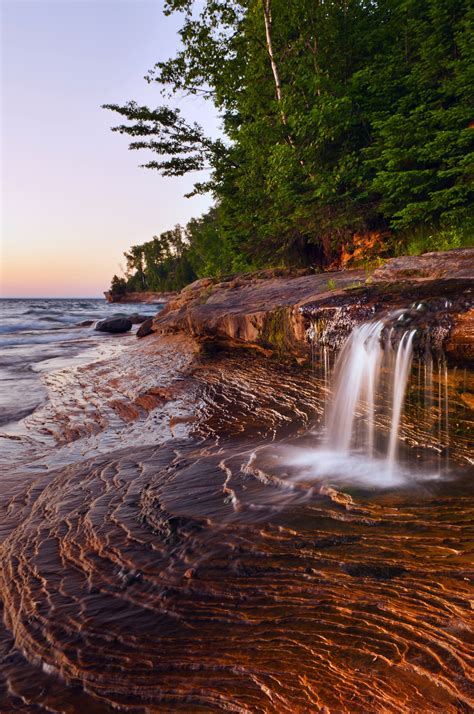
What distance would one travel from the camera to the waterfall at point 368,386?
4.84 metres

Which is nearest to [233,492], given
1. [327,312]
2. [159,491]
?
[159,491]

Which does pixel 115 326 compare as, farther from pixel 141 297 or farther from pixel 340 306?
pixel 141 297

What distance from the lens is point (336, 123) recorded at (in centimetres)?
1148

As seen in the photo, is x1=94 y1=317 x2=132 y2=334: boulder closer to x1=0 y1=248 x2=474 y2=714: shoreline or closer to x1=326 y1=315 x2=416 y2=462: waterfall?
x1=0 y1=248 x2=474 y2=714: shoreline

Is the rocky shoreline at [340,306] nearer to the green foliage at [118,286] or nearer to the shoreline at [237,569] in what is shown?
the shoreline at [237,569]

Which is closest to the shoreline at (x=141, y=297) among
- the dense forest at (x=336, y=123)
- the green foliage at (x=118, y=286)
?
the green foliage at (x=118, y=286)

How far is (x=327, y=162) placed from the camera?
1223cm

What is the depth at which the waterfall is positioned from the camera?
4.84m

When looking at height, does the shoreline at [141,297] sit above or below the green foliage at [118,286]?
below

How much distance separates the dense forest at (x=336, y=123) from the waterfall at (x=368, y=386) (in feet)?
17.4

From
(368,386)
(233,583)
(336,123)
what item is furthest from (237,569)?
(336,123)

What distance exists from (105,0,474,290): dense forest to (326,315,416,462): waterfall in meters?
5.31

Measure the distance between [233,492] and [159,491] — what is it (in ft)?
2.57

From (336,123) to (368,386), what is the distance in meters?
9.77
